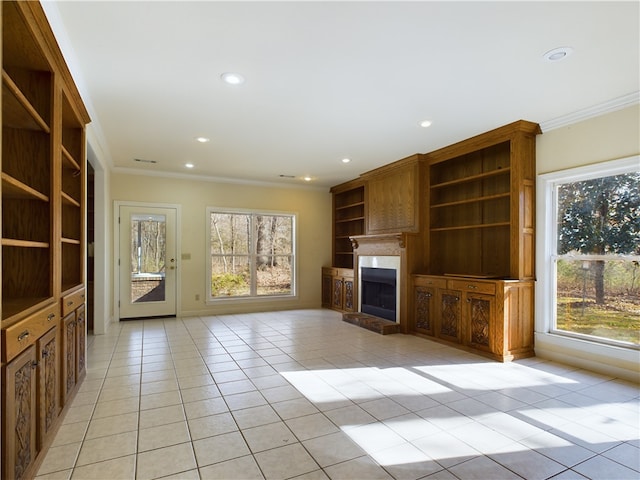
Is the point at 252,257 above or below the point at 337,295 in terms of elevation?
above

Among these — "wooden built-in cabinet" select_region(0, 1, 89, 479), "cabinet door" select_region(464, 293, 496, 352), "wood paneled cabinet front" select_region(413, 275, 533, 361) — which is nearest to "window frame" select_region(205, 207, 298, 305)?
"wood paneled cabinet front" select_region(413, 275, 533, 361)

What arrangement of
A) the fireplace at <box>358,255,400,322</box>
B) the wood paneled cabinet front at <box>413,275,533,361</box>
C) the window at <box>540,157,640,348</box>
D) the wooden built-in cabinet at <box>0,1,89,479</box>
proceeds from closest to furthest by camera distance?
the wooden built-in cabinet at <box>0,1,89,479</box>, the window at <box>540,157,640,348</box>, the wood paneled cabinet front at <box>413,275,533,361</box>, the fireplace at <box>358,255,400,322</box>

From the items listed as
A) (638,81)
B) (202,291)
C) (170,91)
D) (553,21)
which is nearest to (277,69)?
(170,91)

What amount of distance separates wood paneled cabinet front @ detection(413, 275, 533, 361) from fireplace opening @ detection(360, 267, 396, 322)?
32.2 inches

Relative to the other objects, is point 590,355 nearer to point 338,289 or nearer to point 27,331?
point 338,289

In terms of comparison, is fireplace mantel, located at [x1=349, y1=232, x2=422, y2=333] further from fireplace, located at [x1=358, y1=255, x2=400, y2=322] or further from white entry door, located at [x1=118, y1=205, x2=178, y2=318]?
white entry door, located at [x1=118, y1=205, x2=178, y2=318]

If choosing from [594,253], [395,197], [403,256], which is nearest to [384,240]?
[403,256]

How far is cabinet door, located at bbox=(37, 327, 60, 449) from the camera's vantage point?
207 centimetres

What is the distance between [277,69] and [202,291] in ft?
16.2

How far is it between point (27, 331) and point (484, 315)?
163 inches

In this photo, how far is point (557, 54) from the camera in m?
2.64

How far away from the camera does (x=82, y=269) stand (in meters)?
3.39

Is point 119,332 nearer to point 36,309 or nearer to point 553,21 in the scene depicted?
point 36,309

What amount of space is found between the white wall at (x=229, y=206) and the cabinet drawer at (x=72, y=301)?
10.5 ft
